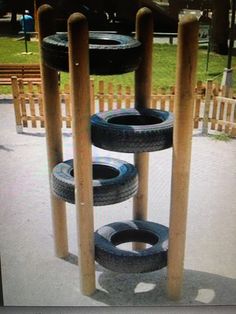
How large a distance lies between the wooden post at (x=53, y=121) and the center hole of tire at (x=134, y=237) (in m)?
0.41

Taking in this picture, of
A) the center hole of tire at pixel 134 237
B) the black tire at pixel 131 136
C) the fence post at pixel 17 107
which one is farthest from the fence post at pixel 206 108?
the black tire at pixel 131 136

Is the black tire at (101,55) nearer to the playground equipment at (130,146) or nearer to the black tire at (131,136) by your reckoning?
the playground equipment at (130,146)

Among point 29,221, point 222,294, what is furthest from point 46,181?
point 222,294

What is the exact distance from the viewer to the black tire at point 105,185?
8.96 feet

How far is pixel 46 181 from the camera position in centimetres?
458

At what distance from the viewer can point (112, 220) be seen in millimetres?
3850

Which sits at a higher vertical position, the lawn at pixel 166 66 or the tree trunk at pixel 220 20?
the tree trunk at pixel 220 20

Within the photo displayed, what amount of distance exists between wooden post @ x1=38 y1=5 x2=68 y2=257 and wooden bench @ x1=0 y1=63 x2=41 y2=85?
2.79 meters

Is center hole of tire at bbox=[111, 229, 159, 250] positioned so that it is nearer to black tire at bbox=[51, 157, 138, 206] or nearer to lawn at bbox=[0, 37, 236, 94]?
black tire at bbox=[51, 157, 138, 206]

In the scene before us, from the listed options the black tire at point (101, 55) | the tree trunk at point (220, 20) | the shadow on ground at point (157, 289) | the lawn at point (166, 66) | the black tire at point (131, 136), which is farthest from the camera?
the lawn at point (166, 66)

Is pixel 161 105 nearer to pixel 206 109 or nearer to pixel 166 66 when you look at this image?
pixel 206 109

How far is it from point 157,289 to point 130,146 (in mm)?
1095

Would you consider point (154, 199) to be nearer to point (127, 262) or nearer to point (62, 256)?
point (62, 256)

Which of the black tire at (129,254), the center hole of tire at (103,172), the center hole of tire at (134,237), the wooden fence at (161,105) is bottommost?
the center hole of tire at (134,237)
